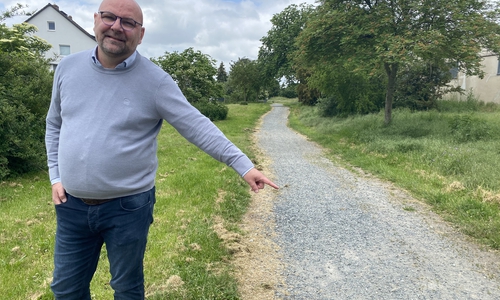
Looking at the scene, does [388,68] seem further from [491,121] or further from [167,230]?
[167,230]

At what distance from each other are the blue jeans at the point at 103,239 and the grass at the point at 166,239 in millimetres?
1121

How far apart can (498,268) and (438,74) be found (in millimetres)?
19509

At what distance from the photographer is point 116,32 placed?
1.88 meters

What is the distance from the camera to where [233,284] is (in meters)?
→ 3.46

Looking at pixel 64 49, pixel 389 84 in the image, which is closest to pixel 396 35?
pixel 389 84

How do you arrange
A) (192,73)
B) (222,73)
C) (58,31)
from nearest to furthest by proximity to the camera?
(192,73), (58,31), (222,73)

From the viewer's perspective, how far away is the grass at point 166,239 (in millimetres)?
3327

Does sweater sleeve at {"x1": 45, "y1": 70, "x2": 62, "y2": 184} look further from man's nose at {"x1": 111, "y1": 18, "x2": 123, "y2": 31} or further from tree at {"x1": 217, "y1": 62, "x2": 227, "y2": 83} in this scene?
tree at {"x1": 217, "y1": 62, "x2": 227, "y2": 83}

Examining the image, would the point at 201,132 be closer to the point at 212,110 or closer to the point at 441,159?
the point at 441,159

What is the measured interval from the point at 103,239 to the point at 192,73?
23241mm

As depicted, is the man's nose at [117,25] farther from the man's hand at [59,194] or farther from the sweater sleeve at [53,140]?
the man's hand at [59,194]

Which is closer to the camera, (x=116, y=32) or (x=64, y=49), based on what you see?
(x=116, y=32)

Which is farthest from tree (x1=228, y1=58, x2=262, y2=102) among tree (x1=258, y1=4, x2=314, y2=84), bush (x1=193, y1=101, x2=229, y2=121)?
bush (x1=193, y1=101, x2=229, y2=121)

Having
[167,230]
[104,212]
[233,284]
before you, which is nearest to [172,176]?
[167,230]
